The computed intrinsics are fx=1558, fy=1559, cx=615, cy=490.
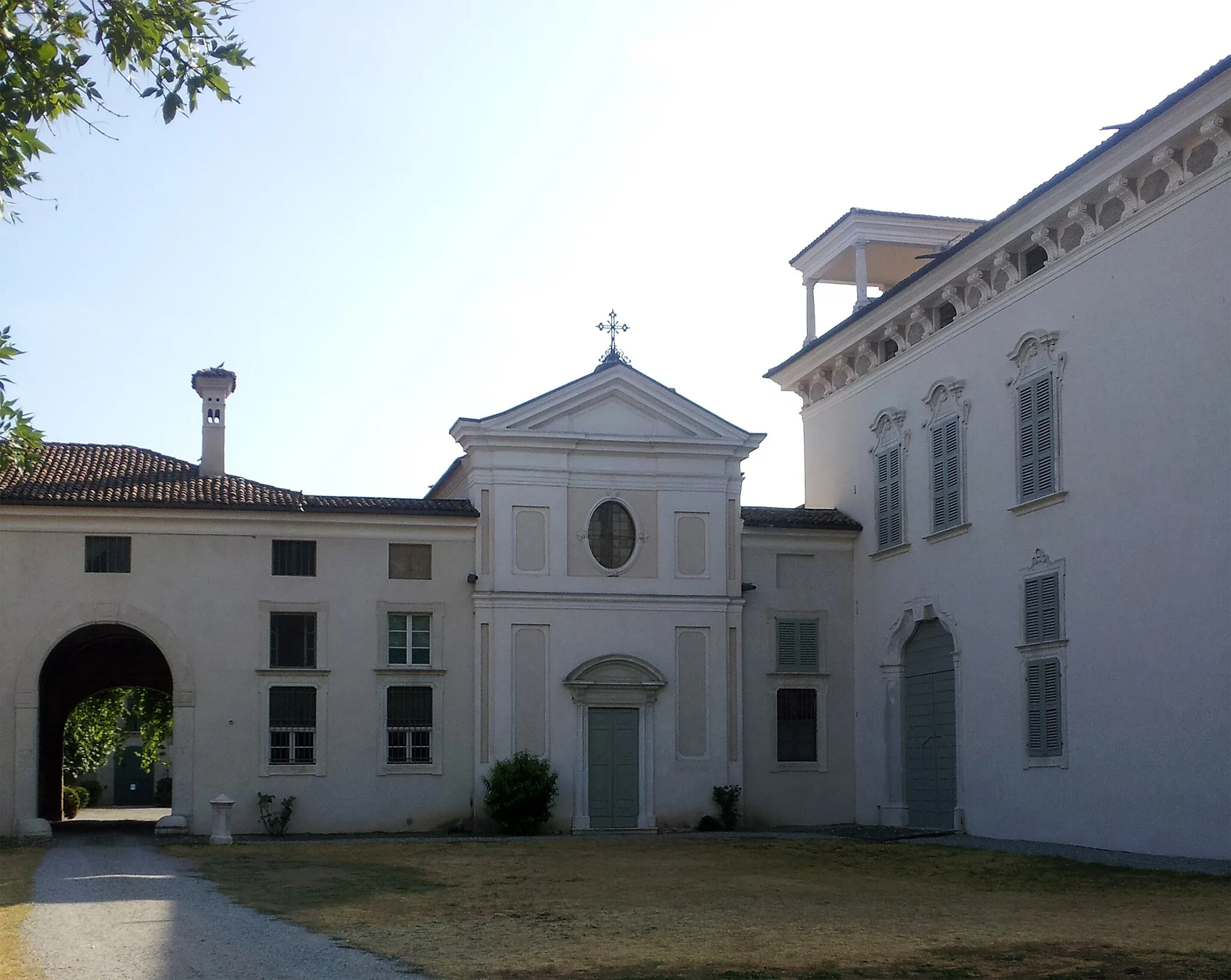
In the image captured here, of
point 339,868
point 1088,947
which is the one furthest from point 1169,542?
point 339,868

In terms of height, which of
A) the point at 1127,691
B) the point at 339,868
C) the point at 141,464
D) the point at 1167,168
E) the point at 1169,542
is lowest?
the point at 339,868

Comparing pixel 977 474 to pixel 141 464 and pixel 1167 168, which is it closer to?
pixel 1167 168

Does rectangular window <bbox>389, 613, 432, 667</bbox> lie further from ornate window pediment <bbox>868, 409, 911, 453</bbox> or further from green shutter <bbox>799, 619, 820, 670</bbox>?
ornate window pediment <bbox>868, 409, 911, 453</bbox>

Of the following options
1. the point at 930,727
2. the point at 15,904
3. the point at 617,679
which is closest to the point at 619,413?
the point at 617,679

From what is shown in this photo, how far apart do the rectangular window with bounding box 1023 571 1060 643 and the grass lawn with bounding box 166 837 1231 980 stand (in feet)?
11.8

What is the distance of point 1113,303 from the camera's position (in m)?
22.0

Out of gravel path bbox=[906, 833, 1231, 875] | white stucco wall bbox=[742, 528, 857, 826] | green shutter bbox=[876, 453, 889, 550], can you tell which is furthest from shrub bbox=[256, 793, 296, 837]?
Answer: green shutter bbox=[876, 453, 889, 550]

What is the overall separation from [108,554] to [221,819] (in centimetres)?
537

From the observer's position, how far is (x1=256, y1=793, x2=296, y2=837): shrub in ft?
90.1

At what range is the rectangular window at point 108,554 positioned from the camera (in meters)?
27.8

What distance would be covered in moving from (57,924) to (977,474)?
54.6 feet

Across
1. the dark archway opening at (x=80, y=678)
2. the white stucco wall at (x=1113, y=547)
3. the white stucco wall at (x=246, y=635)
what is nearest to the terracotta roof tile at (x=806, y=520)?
the white stucco wall at (x=1113, y=547)

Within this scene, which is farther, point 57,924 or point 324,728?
point 324,728

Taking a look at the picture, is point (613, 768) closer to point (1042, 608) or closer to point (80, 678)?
point (1042, 608)
